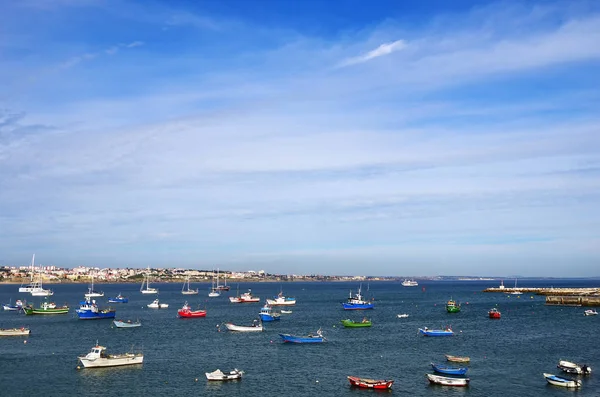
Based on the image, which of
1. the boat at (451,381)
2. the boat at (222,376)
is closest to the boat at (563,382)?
the boat at (451,381)

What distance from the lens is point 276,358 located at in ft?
227

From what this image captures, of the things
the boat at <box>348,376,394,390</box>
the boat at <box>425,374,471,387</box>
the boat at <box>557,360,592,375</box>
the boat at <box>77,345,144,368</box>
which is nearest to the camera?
the boat at <box>348,376,394,390</box>

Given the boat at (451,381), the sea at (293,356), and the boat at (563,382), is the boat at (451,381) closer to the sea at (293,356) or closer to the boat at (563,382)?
the sea at (293,356)

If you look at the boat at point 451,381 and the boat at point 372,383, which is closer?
the boat at point 372,383

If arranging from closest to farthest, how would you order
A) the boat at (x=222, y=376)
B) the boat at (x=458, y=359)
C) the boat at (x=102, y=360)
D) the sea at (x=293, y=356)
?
the sea at (x=293, y=356)
the boat at (x=222, y=376)
the boat at (x=102, y=360)
the boat at (x=458, y=359)

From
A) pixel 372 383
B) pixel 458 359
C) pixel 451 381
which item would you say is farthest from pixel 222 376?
pixel 458 359

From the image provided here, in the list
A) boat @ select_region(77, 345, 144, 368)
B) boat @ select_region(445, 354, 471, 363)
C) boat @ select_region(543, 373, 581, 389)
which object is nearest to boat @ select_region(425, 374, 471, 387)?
boat @ select_region(543, 373, 581, 389)

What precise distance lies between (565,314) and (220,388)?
9743 cm

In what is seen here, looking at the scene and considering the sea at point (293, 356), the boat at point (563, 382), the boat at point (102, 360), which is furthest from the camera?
the boat at point (102, 360)

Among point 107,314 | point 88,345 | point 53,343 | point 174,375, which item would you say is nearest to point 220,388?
point 174,375

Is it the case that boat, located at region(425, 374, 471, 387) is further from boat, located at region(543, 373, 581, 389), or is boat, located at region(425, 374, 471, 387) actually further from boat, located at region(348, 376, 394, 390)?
boat, located at region(543, 373, 581, 389)

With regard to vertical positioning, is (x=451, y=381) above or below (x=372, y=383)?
above

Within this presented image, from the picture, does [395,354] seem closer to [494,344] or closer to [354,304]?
[494,344]

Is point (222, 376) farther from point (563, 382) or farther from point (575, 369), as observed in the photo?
point (575, 369)
